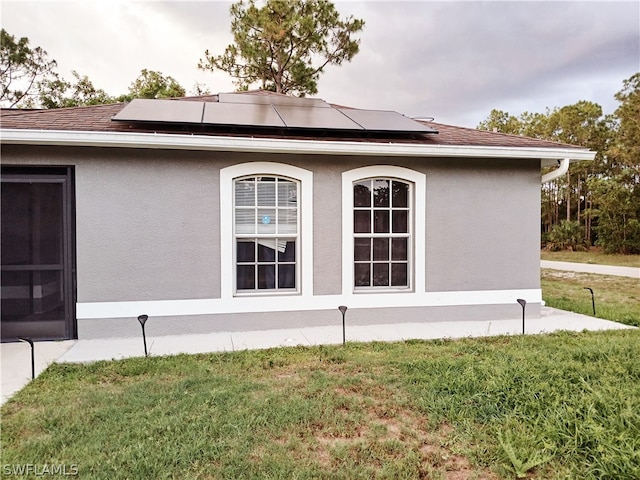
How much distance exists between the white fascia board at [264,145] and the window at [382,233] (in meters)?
0.72

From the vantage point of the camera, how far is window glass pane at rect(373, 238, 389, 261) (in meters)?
7.12

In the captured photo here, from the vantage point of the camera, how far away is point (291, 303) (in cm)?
668

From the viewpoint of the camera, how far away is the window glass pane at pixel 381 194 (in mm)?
7094

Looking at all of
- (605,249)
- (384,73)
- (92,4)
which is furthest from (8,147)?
(605,249)

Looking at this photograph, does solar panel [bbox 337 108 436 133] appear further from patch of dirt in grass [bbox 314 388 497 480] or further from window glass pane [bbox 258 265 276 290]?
patch of dirt in grass [bbox 314 388 497 480]

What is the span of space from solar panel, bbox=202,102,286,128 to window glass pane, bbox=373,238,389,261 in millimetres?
2515

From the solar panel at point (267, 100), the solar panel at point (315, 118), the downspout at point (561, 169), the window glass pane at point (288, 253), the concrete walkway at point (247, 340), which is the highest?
the solar panel at point (267, 100)

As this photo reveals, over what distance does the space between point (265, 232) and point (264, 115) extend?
7.02ft

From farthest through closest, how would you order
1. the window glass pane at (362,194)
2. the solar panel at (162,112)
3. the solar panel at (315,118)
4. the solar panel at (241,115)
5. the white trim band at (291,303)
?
1. the window glass pane at (362,194)
2. the solar panel at (315,118)
3. the solar panel at (241,115)
4. the solar panel at (162,112)
5. the white trim band at (291,303)

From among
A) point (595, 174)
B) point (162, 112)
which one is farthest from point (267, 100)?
point (595, 174)

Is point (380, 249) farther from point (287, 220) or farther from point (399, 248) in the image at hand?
point (287, 220)

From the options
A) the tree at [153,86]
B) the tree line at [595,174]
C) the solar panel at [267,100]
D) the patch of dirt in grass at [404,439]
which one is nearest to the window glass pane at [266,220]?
the solar panel at [267,100]

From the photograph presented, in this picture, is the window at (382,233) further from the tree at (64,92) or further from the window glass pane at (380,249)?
the tree at (64,92)

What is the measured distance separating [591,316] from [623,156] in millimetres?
23069
